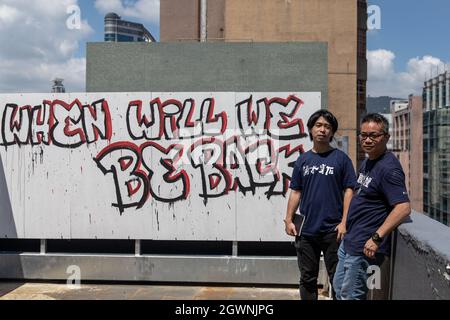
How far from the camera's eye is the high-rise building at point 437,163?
93.4 meters

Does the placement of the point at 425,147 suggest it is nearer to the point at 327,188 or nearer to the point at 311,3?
the point at 311,3

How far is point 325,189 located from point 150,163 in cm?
282

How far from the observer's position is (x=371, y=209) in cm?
323

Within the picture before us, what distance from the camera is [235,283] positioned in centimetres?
620

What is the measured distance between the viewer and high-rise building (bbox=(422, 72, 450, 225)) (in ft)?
306

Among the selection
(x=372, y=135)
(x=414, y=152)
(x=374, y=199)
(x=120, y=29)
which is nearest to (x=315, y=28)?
(x=372, y=135)

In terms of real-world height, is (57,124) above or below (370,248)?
above

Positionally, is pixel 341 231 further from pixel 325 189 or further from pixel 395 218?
pixel 395 218

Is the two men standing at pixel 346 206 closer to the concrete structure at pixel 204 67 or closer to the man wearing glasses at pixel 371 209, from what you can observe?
the man wearing glasses at pixel 371 209

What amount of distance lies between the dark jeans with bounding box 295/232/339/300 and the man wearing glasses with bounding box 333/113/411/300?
0.63 meters

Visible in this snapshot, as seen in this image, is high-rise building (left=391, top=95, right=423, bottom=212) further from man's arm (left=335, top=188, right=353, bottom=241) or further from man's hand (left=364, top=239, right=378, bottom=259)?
man's hand (left=364, top=239, right=378, bottom=259)

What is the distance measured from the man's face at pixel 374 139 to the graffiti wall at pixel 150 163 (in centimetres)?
278
